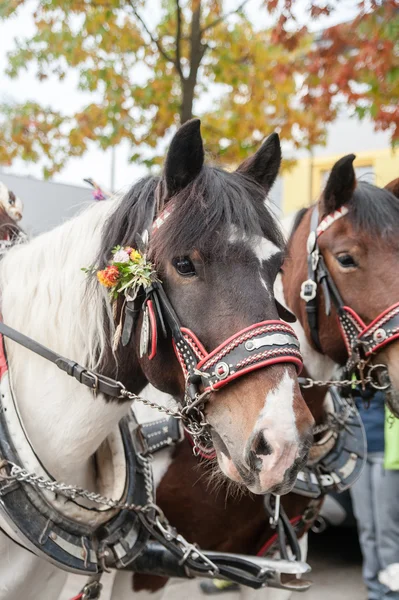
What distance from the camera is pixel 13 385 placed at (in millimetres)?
1833

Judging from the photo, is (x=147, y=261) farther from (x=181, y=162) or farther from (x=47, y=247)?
Answer: (x=47, y=247)

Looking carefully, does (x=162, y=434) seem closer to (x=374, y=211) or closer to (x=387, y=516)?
(x=374, y=211)

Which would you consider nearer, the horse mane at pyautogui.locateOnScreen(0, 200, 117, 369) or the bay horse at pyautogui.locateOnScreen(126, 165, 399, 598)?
the horse mane at pyautogui.locateOnScreen(0, 200, 117, 369)

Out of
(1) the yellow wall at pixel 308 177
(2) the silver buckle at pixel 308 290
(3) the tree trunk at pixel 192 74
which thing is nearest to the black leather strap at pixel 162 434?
(2) the silver buckle at pixel 308 290

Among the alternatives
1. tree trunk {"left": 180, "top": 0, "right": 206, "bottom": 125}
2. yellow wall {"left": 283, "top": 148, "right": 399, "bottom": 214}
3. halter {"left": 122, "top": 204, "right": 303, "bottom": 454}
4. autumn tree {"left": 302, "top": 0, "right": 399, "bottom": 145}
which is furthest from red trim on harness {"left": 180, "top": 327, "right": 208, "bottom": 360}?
yellow wall {"left": 283, "top": 148, "right": 399, "bottom": 214}

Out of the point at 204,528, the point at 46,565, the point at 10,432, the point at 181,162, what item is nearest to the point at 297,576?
the point at 204,528

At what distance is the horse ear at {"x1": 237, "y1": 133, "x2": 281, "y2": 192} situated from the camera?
1900 mm

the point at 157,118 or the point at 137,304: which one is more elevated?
the point at 157,118

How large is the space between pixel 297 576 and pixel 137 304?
1.41 meters

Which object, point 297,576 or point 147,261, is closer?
point 147,261

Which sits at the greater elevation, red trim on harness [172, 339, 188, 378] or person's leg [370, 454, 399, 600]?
red trim on harness [172, 339, 188, 378]

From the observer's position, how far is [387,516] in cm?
374

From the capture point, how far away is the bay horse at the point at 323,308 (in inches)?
92.2

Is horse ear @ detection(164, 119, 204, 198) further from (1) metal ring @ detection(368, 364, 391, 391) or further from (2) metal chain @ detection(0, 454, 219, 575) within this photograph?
(1) metal ring @ detection(368, 364, 391, 391)
